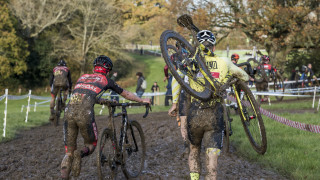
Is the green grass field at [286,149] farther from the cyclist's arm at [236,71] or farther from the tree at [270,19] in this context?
the tree at [270,19]

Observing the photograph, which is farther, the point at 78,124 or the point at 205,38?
the point at 78,124

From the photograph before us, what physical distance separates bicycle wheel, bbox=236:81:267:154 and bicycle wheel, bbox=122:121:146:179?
1.77 metres

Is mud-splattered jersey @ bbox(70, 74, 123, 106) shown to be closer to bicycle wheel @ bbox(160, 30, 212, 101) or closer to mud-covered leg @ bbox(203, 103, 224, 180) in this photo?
bicycle wheel @ bbox(160, 30, 212, 101)

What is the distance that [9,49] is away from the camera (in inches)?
1453

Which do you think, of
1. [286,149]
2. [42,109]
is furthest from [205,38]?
[42,109]

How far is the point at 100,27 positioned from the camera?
143 ft

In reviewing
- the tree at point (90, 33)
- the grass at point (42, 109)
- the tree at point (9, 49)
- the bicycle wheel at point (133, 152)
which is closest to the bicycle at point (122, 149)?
the bicycle wheel at point (133, 152)

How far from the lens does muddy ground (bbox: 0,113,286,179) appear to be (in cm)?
646

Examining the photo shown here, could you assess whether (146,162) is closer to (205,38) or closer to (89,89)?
(89,89)

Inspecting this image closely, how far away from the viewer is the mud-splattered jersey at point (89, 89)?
209 inches

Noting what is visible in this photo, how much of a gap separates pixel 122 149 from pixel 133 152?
69 centimetres

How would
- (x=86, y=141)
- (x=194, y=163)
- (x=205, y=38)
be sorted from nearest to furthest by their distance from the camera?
(x=194, y=163)
(x=205, y=38)
(x=86, y=141)

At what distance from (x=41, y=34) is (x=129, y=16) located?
25.1 metres

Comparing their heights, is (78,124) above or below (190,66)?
below
